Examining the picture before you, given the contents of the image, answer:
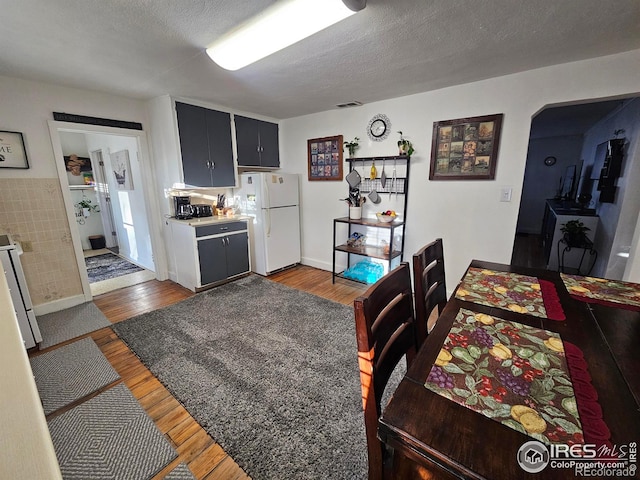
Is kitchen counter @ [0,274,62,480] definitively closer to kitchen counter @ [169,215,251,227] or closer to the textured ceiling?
the textured ceiling

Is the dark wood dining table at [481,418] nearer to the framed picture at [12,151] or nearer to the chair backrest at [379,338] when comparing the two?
the chair backrest at [379,338]

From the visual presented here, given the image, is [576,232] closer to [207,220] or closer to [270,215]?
[270,215]

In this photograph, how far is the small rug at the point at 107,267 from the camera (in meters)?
3.83

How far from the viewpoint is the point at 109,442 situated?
1415mm

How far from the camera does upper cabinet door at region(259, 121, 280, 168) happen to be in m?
3.91

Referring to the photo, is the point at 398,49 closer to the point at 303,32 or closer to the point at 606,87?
the point at 303,32

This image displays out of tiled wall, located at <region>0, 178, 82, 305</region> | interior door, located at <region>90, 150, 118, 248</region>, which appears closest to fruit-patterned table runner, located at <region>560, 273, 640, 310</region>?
tiled wall, located at <region>0, 178, 82, 305</region>

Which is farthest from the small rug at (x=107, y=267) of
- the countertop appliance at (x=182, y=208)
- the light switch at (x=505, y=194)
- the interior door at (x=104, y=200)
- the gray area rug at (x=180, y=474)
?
the light switch at (x=505, y=194)

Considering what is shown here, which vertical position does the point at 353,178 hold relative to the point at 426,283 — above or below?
above

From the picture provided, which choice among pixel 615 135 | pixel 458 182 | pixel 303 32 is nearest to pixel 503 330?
pixel 303 32

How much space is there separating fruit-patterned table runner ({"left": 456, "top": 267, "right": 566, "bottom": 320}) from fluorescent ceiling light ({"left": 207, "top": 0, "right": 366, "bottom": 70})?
1513mm

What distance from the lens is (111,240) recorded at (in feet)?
16.9

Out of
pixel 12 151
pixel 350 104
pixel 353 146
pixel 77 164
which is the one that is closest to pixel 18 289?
pixel 12 151

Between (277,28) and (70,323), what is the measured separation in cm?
313
